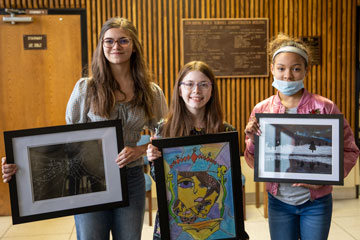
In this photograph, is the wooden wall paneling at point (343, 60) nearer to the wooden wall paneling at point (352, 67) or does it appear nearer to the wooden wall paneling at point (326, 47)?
the wooden wall paneling at point (352, 67)

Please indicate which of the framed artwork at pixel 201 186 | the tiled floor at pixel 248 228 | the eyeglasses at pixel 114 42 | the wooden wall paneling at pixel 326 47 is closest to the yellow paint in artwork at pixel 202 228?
the framed artwork at pixel 201 186

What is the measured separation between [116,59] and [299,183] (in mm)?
1208

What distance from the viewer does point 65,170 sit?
1.64m

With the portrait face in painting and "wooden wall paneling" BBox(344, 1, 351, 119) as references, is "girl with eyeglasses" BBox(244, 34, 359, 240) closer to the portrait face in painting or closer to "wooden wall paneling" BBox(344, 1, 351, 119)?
the portrait face in painting

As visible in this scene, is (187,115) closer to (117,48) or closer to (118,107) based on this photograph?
(118,107)

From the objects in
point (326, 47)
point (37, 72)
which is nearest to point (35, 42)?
point (37, 72)

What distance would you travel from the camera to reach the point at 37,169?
160cm

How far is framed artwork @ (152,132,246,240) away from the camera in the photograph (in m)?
1.58

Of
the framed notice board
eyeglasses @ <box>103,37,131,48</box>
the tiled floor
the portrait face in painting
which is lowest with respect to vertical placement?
the tiled floor

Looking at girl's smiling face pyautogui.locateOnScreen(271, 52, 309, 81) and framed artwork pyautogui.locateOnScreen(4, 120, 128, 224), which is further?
girl's smiling face pyautogui.locateOnScreen(271, 52, 309, 81)

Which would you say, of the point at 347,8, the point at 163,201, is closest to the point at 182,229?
the point at 163,201

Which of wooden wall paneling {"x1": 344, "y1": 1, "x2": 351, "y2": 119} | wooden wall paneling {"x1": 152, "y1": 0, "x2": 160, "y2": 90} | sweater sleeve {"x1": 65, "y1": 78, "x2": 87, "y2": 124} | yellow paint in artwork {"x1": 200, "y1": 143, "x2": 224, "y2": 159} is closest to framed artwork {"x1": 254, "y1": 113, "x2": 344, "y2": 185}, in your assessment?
yellow paint in artwork {"x1": 200, "y1": 143, "x2": 224, "y2": 159}

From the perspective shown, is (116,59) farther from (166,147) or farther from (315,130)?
(315,130)

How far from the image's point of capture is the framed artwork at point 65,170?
1.57 m
